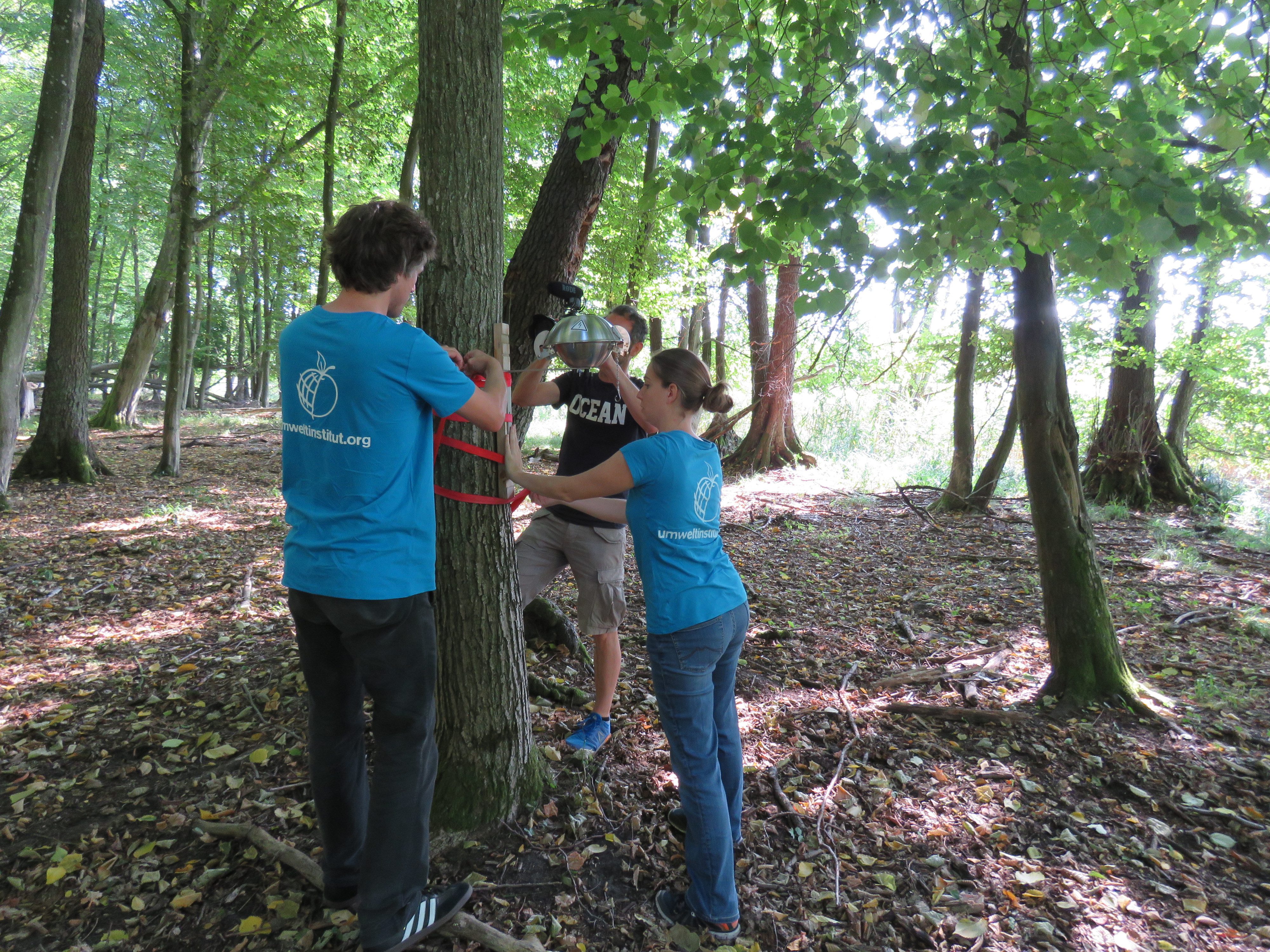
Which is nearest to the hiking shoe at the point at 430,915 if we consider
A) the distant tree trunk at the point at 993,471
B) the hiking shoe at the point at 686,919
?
the hiking shoe at the point at 686,919

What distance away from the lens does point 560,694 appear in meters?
3.56

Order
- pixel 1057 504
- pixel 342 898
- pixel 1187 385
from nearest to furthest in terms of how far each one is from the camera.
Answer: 1. pixel 342 898
2. pixel 1057 504
3. pixel 1187 385

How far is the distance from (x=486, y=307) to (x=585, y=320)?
0.37m

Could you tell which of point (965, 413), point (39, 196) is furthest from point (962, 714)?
point (39, 196)

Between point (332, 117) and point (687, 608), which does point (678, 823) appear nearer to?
point (687, 608)

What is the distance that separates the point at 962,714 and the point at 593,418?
2565 mm

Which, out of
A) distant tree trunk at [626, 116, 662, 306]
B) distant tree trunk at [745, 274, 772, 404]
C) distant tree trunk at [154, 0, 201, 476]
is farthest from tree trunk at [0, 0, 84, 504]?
distant tree trunk at [745, 274, 772, 404]

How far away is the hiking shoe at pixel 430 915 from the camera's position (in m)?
1.96

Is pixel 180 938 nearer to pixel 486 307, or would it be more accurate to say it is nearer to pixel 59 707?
pixel 59 707

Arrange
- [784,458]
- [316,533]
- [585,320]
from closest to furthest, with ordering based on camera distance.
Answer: [316,533] < [585,320] < [784,458]

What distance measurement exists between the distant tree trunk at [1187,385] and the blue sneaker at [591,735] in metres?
11.3

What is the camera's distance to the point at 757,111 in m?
3.39

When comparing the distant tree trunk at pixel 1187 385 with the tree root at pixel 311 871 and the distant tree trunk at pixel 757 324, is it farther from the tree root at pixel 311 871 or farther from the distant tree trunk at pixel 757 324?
the tree root at pixel 311 871

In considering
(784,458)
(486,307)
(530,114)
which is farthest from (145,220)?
(486,307)
